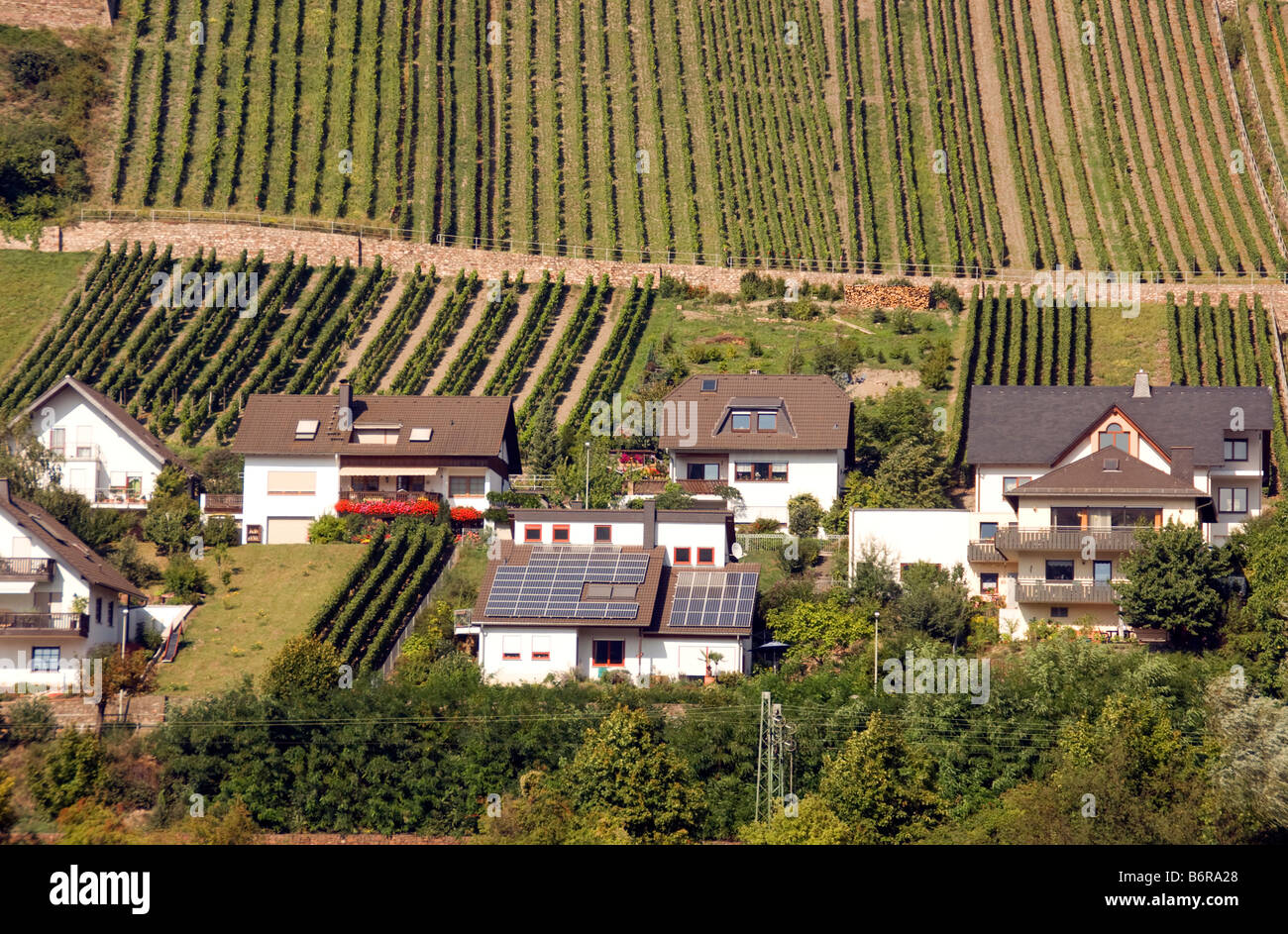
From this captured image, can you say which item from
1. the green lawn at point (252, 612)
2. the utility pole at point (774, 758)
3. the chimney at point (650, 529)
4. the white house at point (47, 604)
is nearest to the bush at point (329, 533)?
the green lawn at point (252, 612)

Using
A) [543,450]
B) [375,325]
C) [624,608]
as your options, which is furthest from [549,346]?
[624,608]

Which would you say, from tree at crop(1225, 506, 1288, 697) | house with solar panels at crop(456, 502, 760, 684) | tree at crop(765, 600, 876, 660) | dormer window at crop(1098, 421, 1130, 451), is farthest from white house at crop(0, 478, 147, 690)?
tree at crop(1225, 506, 1288, 697)

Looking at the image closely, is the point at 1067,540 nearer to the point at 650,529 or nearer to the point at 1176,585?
the point at 1176,585

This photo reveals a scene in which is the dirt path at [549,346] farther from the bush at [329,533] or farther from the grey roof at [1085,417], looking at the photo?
the grey roof at [1085,417]

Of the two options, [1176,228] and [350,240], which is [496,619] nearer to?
[350,240]

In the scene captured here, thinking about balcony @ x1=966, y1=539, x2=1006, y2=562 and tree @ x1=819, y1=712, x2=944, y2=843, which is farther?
balcony @ x1=966, y1=539, x2=1006, y2=562

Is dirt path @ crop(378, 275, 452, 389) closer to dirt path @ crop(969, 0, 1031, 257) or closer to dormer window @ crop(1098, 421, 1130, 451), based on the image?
dirt path @ crop(969, 0, 1031, 257)
